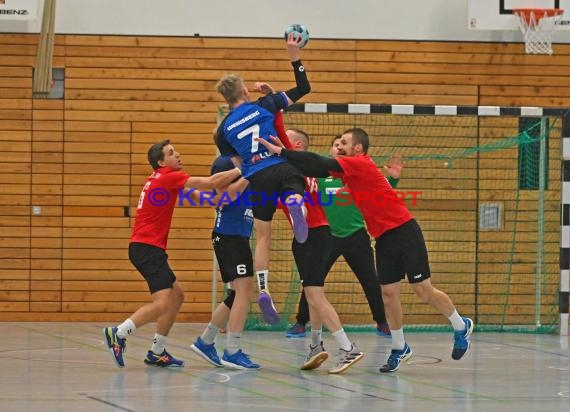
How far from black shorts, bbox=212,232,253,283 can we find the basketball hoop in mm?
6806

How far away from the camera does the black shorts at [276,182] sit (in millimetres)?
9148

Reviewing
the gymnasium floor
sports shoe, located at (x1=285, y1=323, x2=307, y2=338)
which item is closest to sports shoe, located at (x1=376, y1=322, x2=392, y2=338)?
the gymnasium floor

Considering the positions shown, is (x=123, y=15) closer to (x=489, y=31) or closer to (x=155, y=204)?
(x=489, y=31)

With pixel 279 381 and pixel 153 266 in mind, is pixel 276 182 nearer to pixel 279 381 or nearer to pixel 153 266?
pixel 153 266

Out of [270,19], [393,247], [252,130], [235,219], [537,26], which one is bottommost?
[393,247]

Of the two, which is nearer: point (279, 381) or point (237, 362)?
point (279, 381)

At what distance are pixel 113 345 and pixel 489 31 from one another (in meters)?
8.56

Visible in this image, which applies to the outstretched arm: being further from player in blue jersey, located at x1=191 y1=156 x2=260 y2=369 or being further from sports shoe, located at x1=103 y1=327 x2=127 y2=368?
sports shoe, located at x1=103 y1=327 x2=127 y2=368

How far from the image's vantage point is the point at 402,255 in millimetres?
9594

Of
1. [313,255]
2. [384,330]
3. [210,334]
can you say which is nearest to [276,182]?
[313,255]

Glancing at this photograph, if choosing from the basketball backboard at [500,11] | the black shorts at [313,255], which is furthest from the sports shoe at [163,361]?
the basketball backboard at [500,11]

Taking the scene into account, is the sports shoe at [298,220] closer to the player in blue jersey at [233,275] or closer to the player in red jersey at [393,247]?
the player in red jersey at [393,247]

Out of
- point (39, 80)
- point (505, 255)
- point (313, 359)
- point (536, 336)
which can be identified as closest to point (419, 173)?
point (505, 255)

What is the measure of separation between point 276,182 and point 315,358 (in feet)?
5.30
